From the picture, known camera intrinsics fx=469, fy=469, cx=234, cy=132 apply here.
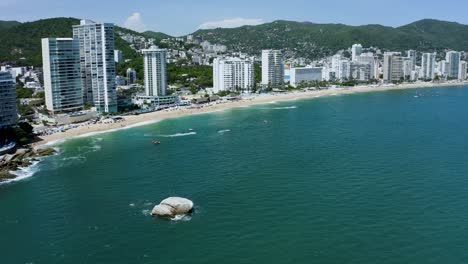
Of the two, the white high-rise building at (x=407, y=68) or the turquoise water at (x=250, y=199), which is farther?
the white high-rise building at (x=407, y=68)

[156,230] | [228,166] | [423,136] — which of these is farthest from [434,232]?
[423,136]

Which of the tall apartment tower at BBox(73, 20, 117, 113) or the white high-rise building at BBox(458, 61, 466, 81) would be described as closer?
the tall apartment tower at BBox(73, 20, 117, 113)

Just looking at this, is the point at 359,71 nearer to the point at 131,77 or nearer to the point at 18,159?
the point at 131,77

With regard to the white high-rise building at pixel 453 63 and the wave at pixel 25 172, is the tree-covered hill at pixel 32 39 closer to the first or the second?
the wave at pixel 25 172

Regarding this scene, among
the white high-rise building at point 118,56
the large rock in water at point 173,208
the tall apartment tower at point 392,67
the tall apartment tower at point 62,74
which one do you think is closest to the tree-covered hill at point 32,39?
the white high-rise building at point 118,56

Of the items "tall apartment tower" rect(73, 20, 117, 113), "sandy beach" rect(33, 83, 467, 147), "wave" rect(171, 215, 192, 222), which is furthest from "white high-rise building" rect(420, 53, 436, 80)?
"wave" rect(171, 215, 192, 222)

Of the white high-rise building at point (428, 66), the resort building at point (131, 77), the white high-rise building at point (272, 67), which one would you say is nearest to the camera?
the resort building at point (131, 77)

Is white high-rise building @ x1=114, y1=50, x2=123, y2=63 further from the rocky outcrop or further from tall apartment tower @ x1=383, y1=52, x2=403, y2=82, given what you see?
the rocky outcrop
